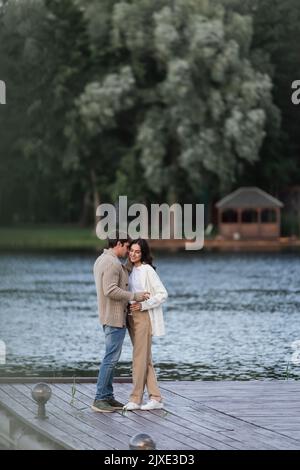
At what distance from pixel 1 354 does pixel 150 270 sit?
619 cm

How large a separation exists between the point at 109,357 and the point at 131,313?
283mm

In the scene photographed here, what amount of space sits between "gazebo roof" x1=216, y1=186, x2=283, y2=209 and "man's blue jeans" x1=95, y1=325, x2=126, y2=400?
3690 centimetres

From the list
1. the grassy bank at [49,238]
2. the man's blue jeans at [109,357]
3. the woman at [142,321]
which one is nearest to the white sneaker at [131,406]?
the woman at [142,321]

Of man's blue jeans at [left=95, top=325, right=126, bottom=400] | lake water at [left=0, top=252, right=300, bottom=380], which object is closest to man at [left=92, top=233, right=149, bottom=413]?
man's blue jeans at [left=95, top=325, right=126, bottom=400]

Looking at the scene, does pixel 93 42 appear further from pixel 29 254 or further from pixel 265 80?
pixel 29 254

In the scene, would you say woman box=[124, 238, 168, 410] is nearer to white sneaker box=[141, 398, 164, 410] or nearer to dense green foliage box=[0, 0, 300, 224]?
white sneaker box=[141, 398, 164, 410]

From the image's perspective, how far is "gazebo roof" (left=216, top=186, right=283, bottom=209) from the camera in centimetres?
4550

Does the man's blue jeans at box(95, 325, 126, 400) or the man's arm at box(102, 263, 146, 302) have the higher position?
the man's arm at box(102, 263, 146, 302)

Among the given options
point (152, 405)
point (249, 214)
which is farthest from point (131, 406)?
point (249, 214)

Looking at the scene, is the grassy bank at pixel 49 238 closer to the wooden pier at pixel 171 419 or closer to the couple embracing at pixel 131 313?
the wooden pier at pixel 171 419

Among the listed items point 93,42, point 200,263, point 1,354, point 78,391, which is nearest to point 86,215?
point 93,42

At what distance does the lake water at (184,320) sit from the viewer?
43.4 feet

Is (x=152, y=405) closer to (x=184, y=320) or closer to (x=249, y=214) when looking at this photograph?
(x=184, y=320)

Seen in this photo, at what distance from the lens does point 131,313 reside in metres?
8.18
